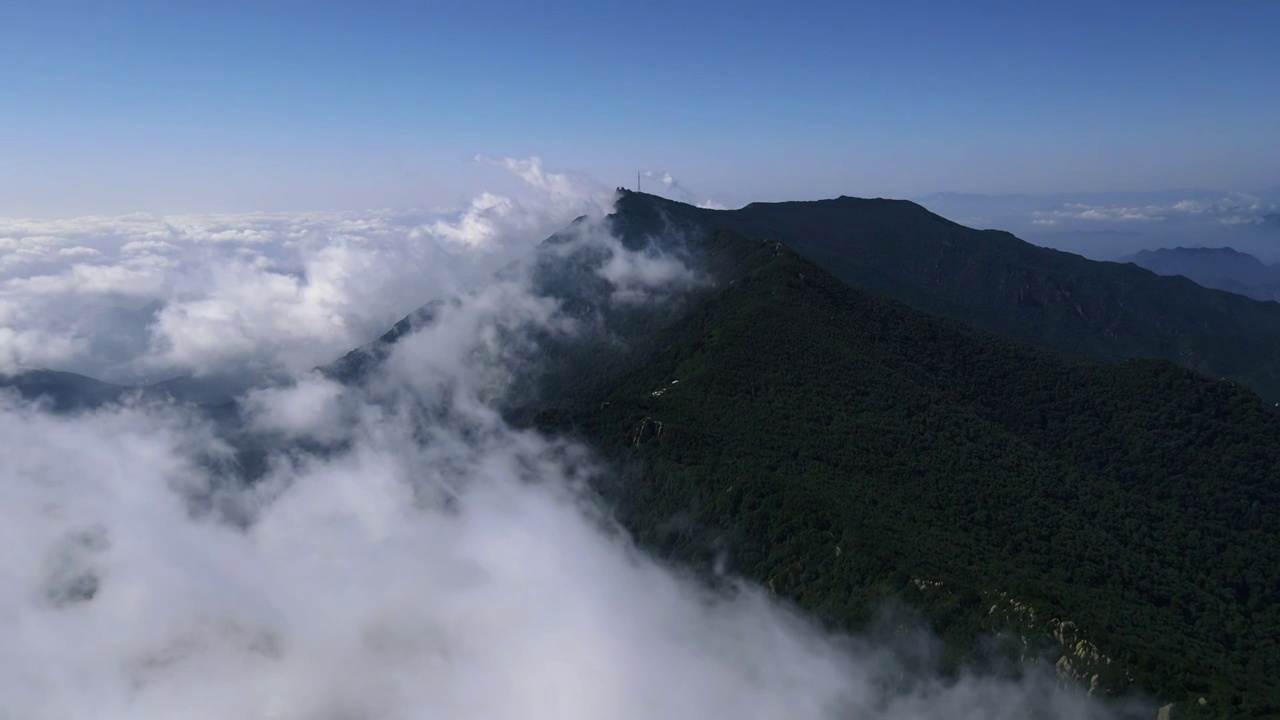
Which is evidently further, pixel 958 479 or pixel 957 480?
pixel 958 479

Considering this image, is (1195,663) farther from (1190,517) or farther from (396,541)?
(396,541)

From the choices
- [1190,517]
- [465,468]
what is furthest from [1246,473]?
[465,468]

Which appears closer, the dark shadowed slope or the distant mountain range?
the distant mountain range

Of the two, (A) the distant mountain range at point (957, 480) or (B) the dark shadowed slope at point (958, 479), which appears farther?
(B) the dark shadowed slope at point (958, 479)
